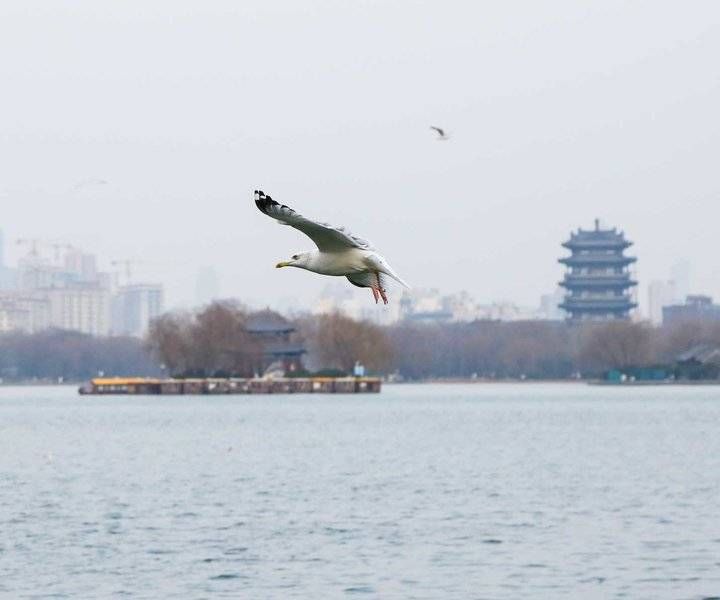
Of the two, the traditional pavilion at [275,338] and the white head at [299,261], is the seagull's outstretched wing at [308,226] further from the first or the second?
the traditional pavilion at [275,338]

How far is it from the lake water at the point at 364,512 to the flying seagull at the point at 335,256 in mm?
17331

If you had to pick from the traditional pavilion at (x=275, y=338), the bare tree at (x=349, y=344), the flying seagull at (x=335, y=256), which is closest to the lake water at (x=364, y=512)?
the flying seagull at (x=335, y=256)

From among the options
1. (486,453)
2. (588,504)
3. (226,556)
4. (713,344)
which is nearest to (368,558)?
(226,556)

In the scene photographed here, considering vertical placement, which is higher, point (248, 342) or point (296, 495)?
point (248, 342)

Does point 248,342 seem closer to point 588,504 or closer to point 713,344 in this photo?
point 713,344

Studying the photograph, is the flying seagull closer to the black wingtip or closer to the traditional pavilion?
the black wingtip

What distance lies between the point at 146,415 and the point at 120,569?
83727 millimetres

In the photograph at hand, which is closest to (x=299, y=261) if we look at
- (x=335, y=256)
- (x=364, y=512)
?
(x=335, y=256)

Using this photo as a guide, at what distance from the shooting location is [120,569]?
35.5 metres

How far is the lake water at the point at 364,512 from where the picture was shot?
33938 millimetres

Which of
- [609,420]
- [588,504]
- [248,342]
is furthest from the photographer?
[248,342]

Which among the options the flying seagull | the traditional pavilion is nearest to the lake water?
the flying seagull

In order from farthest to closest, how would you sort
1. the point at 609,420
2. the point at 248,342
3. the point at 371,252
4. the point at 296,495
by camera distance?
the point at 248,342 < the point at 609,420 < the point at 296,495 < the point at 371,252

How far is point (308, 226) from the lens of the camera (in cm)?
1480
